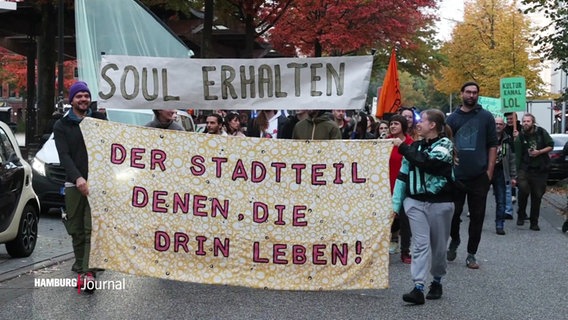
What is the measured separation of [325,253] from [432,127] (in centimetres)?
140

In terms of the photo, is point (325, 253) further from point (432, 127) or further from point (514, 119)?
point (514, 119)

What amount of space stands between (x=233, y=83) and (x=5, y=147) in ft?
12.5

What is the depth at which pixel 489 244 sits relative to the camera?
38.8ft

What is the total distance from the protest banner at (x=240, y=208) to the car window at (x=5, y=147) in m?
3.01

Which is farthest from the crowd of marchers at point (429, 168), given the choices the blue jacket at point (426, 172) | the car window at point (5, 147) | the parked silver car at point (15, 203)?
the car window at point (5, 147)

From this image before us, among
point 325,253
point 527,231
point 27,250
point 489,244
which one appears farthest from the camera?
point 527,231

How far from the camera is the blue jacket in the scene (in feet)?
23.8

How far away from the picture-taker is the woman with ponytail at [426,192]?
7316 mm

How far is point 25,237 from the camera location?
1031 cm

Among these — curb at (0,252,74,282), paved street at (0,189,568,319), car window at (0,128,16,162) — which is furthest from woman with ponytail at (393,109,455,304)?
car window at (0,128,16,162)

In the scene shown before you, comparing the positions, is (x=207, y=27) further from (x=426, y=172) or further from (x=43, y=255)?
(x=426, y=172)

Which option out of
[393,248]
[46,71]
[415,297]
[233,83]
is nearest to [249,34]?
[46,71]

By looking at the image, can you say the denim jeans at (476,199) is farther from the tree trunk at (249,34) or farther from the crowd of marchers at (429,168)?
the tree trunk at (249,34)

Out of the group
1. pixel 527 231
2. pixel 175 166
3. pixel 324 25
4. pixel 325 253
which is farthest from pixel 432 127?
pixel 324 25
